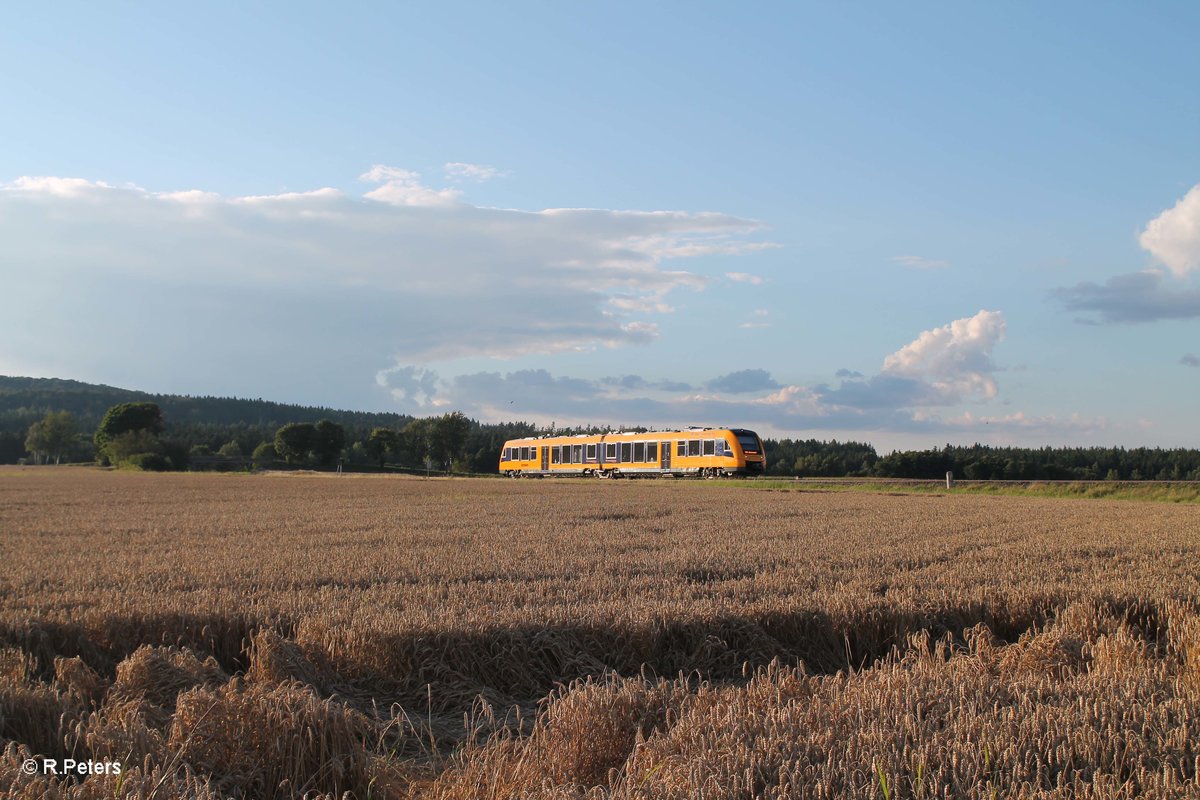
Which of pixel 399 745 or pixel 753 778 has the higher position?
pixel 753 778

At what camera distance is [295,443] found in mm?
134125

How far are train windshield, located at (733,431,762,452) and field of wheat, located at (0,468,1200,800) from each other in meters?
36.4

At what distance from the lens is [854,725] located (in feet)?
16.9

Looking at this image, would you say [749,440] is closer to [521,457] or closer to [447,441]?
[521,457]

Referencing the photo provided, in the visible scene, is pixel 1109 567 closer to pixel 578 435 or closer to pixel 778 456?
pixel 578 435

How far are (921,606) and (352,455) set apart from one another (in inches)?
6178

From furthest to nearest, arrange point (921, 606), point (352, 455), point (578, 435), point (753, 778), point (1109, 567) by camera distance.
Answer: point (352, 455) → point (578, 435) → point (1109, 567) → point (921, 606) → point (753, 778)

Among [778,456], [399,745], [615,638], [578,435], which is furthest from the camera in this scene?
[778,456]

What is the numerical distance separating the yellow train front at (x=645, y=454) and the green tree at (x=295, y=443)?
6769 cm

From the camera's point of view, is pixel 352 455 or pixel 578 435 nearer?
pixel 578 435

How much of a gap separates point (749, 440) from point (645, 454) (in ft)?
26.3

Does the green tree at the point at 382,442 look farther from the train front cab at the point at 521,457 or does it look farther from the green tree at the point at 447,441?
the train front cab at the point at 521,457

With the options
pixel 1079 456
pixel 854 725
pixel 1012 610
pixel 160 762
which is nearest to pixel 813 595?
pixel 1012 610

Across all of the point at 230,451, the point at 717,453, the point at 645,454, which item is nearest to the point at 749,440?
the point at 717,453
